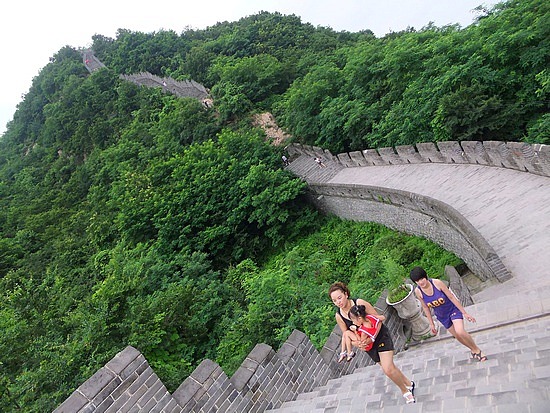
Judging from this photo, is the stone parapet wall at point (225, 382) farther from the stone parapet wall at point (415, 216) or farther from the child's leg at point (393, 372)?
the stone parapet wall at point (415, 216)

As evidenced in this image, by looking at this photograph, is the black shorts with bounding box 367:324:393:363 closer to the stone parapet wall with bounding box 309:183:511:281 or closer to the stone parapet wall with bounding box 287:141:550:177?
the stone parapet wall with bounding box 309:183:511:281

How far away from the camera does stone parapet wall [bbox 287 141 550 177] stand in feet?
30.9

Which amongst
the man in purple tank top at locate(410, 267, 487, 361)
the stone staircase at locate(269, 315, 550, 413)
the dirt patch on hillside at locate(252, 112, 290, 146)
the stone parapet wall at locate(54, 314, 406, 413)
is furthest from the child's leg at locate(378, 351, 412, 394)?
the dirt patch on hillside at locate(252, 112, 290, 146)

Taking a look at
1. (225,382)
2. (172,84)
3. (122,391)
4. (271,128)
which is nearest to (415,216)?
(225,382)

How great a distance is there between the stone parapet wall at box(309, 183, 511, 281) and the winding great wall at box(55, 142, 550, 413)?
53 millimetres

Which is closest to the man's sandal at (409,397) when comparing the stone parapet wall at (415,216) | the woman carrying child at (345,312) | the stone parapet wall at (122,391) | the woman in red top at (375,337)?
the woman in red top at (375,337)

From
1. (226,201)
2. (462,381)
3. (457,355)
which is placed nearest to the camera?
(462,381)

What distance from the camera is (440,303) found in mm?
4414

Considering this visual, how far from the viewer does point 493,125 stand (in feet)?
42.0

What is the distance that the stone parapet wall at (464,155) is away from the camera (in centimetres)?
942

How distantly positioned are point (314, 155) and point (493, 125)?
8859 mm

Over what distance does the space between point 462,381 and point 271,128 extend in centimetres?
2106

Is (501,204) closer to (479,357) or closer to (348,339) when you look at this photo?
(479,357)

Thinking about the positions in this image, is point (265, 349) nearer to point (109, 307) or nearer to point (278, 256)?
point (109, 307)
